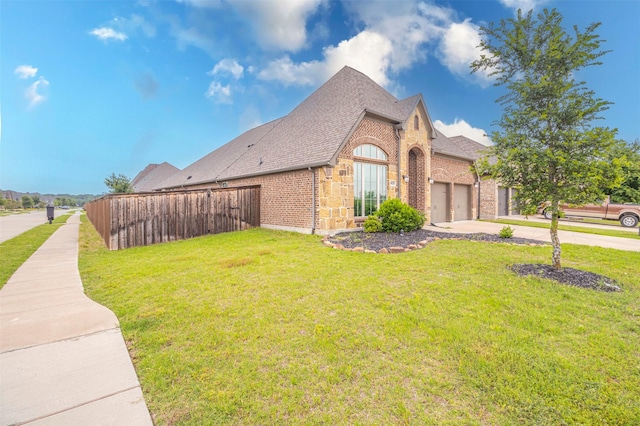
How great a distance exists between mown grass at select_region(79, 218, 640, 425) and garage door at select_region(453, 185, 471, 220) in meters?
11.3

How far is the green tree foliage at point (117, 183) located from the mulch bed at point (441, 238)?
125 ft

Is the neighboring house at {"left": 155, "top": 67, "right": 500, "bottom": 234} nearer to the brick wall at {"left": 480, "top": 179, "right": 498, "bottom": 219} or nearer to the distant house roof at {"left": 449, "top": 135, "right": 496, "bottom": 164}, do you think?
the brick wall at {"left": 480, "top": 179, "right": 498, "bottom": 219}

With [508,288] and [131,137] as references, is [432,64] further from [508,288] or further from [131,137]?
[131,137]

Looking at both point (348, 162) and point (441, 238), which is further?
point (348, 162)

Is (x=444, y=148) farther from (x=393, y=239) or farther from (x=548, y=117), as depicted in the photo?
(x=548, y=117)

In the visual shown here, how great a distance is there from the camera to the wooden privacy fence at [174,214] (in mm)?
9945

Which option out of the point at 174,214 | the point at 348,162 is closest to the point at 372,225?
the point at 348,162

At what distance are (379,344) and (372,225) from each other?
7.92 m

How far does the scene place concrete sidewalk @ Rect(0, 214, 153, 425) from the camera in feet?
7.45

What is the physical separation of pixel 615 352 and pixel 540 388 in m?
1.36

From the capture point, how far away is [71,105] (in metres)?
24.2

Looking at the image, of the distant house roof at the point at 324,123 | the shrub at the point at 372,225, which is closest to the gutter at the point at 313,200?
the distant house roof at the point at 324,123

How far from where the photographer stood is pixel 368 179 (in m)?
12.1

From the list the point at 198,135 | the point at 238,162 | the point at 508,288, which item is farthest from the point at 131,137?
the point at 508,288
